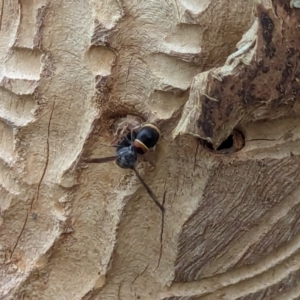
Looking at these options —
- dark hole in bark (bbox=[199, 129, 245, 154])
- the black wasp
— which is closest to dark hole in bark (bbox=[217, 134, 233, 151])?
dark hole in bark (bbox=[199, 129, 245, 154])

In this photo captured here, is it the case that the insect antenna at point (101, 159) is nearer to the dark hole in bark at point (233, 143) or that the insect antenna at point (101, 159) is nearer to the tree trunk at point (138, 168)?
the tree trunk at point (138, 168)

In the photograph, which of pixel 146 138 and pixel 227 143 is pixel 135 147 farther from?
pixel 227 143

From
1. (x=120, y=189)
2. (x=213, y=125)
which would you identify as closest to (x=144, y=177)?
(x=120, y=189)

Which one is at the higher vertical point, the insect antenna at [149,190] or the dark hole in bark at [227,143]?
the dark hole in bark at [227,143]

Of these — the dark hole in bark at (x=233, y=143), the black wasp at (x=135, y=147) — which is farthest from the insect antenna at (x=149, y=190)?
the dark hole in bark at (x=233, y=143)

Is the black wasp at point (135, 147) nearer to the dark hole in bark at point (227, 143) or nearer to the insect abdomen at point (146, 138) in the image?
the insect abdomen at point (146, 138)

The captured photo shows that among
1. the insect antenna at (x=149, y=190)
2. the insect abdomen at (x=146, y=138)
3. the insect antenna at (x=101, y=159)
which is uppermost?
the insect abdomen at (x=146, y=138)

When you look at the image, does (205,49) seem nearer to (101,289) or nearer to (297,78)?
(297,78)

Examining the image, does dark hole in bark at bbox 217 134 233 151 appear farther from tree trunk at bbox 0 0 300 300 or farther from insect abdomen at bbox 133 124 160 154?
insect abdomen at bbox 133 124 160 154
